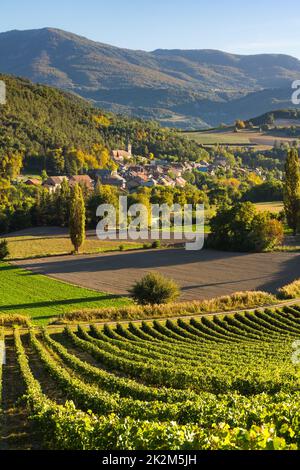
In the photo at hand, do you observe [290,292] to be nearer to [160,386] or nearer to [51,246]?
[160,386]

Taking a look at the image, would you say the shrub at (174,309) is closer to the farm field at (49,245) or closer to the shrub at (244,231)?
the shrub at (244,231)

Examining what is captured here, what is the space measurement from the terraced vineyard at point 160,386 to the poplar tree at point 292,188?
4181 centimetres

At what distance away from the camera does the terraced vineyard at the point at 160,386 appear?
11305mm

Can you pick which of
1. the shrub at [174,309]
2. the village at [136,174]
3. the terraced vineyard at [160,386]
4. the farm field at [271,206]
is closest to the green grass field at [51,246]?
the shrub at [174,309]

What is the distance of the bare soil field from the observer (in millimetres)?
55219

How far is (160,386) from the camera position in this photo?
22.0 meters

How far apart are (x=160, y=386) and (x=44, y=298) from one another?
30499 millimetres

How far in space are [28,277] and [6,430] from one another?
4480 centimetres

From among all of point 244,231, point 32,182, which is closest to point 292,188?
point 244,231

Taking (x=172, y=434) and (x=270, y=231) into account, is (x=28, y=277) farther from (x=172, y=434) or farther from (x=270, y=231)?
(x=172, y=434)

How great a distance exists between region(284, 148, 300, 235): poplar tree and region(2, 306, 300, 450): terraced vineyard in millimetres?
41806

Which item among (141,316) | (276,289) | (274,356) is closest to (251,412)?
(274,356)

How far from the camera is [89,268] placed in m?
65.1

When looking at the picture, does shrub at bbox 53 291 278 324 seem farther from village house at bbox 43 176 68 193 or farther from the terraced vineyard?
village house at bbox 43 176 68 193
